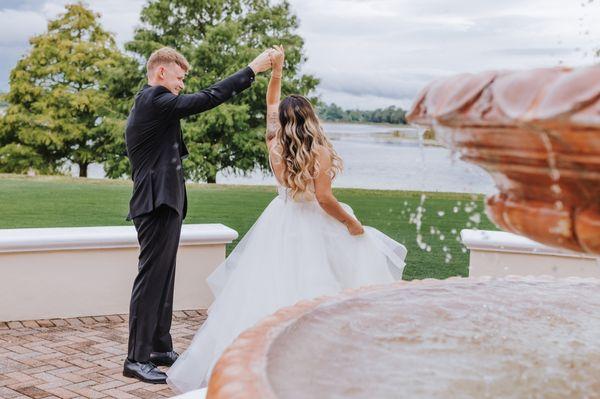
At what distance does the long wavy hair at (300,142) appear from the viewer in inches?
181

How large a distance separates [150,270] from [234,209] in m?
10.1

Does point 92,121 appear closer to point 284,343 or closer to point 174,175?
point 174,175

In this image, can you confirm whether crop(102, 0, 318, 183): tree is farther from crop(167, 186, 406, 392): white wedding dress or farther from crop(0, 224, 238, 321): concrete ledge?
crop(167, 186, 406, 392): white wedding dress

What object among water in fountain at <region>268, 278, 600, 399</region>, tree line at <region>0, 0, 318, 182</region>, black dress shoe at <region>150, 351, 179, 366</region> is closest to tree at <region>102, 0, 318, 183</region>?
tree line at <region>0, 0, 318, 182</region>

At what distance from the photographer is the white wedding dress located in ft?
15.4

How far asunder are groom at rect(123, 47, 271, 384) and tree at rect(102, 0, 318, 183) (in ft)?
63.7

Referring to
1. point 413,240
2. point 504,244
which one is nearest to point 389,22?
point 413,240

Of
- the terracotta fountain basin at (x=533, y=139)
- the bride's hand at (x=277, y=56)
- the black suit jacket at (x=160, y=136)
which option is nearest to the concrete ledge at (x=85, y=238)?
the black suit jacket at (x=160, y=136)

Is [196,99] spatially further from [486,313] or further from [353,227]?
[486,313]

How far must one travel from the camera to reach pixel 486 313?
89.9 inches

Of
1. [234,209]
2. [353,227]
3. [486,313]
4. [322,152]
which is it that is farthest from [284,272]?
[234,209]

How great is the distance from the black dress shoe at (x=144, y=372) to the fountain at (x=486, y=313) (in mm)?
2690

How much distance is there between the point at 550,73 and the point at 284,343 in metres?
0.94

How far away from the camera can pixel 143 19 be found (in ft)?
90.9
